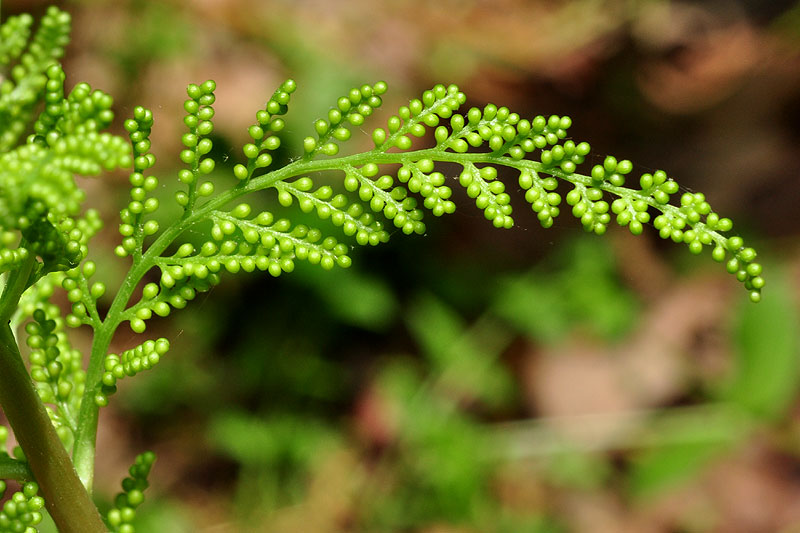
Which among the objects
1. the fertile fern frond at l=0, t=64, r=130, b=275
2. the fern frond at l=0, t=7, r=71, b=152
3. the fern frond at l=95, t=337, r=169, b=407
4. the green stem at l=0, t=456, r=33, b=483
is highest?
the fern frond at l=0, t=7, r=71, b=152

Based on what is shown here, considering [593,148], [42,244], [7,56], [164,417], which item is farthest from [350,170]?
[593,148]

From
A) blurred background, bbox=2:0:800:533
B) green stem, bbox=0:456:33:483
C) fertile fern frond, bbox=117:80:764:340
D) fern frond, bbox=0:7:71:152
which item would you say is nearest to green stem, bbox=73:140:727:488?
fertile fern frond, bbox=117:80:764:340

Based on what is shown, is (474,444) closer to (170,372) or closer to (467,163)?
(170,372)

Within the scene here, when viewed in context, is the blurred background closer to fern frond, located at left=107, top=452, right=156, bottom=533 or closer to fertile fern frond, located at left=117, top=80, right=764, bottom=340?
fern frond, located at left=107, top=452, right=156, bottom=533

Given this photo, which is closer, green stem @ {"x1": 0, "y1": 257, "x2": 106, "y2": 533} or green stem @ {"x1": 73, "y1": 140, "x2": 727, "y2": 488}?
green stem @ {"x1": 0, "y1": 257, "x2": 106, "y2": 533}

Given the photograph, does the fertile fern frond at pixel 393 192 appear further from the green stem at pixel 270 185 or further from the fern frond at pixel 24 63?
the fern frond at pixel 24 63

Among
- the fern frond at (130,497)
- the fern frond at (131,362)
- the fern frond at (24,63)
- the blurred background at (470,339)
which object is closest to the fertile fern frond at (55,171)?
the fern frond at (24,63)
